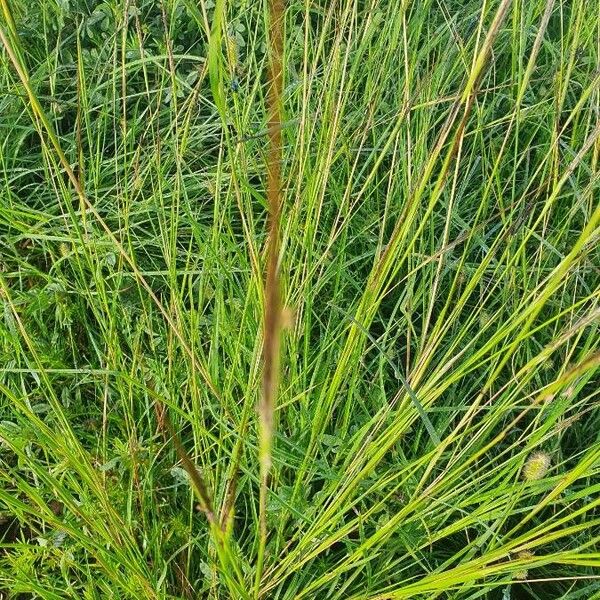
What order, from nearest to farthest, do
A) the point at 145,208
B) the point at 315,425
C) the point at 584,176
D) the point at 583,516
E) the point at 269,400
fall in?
the point at 269,400 → the point at 315,425 → the point at 583,516 → the point at 145,208 → the point at 584,176

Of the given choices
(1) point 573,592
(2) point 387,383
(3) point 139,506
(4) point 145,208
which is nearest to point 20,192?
(4) point 145,208

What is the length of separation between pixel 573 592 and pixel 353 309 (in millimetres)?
534

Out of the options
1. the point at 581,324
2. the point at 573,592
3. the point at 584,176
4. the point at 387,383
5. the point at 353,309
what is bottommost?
the point at 573,592

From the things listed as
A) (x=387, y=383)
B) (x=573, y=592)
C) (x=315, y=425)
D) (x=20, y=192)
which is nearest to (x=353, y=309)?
(x=387, y=383)

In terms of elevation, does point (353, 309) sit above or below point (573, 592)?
above

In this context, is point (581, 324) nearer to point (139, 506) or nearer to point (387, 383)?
point (387, 383)

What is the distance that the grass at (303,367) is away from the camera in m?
0.91

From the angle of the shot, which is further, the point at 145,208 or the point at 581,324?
the point at 145,208

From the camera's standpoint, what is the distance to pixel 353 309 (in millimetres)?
1255

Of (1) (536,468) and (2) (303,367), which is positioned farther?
(2) (303,367)

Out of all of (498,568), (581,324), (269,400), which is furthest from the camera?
(498,568)

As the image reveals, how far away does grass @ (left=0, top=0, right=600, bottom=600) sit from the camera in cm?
91

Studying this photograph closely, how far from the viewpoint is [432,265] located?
48.2 inches

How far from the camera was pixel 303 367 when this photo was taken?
112cm
